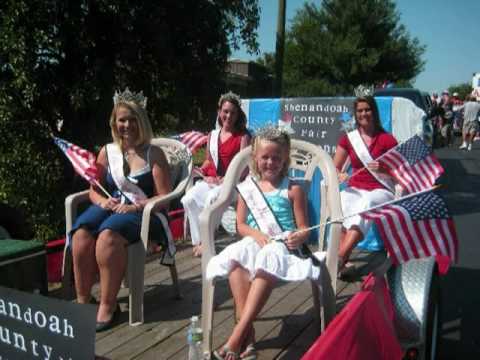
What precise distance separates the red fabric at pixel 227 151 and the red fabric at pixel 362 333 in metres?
2.53

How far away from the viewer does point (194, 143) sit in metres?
5.44

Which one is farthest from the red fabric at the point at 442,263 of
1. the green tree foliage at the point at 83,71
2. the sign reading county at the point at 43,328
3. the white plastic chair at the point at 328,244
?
the green tree foliage at the point at 83,71

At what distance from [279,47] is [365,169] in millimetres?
7381

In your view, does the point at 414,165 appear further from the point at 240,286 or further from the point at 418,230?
the point at 240,286

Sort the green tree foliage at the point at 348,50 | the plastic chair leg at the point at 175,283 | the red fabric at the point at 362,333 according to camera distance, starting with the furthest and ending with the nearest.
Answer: the green tree foliage at the point at 348,50, the plastic chair leg at the point at 175,283, the red fabric at the point at 362,333

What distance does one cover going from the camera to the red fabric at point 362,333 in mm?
1638

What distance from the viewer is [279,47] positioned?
11.0m

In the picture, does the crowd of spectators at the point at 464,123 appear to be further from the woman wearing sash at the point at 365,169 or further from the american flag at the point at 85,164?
the american flag at the point at 85,164

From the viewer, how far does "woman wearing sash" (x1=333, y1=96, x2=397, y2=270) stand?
3975 mm

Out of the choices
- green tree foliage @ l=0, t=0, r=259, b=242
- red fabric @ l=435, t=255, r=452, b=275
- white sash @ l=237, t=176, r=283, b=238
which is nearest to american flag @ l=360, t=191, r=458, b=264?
red fabric @ l=435, t=255, r=452, b=275

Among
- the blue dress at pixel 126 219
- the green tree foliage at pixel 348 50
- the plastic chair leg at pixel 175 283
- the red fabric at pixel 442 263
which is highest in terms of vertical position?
the green tree foliage at pixel 348 50

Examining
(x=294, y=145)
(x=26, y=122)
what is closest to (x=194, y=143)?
(x=294, y=145)

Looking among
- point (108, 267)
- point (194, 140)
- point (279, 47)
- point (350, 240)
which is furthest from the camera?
point (279, 47)

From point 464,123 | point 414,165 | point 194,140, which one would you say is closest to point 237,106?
point 194,140
